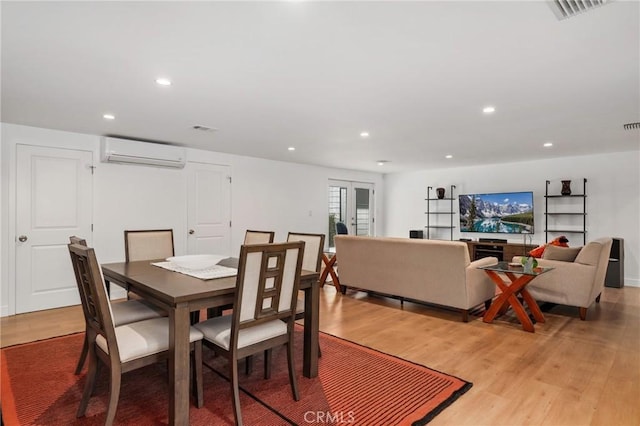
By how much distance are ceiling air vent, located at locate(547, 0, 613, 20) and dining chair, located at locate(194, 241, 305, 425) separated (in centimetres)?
175

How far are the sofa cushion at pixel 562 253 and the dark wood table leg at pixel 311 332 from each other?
312 centimetres

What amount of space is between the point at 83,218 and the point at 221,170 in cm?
208

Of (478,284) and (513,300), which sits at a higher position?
(478,284)

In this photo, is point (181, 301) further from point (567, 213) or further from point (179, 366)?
point (567, 213)

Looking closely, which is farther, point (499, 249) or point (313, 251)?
point (499, 249)

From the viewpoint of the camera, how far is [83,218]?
447 centimetres

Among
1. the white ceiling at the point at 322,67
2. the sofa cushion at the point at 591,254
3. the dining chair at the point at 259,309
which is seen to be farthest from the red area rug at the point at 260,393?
the sofa cushion at the point at 591,254

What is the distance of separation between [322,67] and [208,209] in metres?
3.86

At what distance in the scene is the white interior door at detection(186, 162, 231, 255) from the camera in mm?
5473

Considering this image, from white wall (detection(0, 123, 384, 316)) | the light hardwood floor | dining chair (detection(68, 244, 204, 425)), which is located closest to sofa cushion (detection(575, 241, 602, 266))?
the light hardwood floor

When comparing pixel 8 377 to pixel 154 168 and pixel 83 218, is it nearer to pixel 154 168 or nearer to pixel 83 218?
pixel 83 218

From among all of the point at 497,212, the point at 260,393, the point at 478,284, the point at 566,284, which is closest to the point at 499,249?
the point at 497,212

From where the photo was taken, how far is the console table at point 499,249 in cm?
630

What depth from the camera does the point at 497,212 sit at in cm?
689
